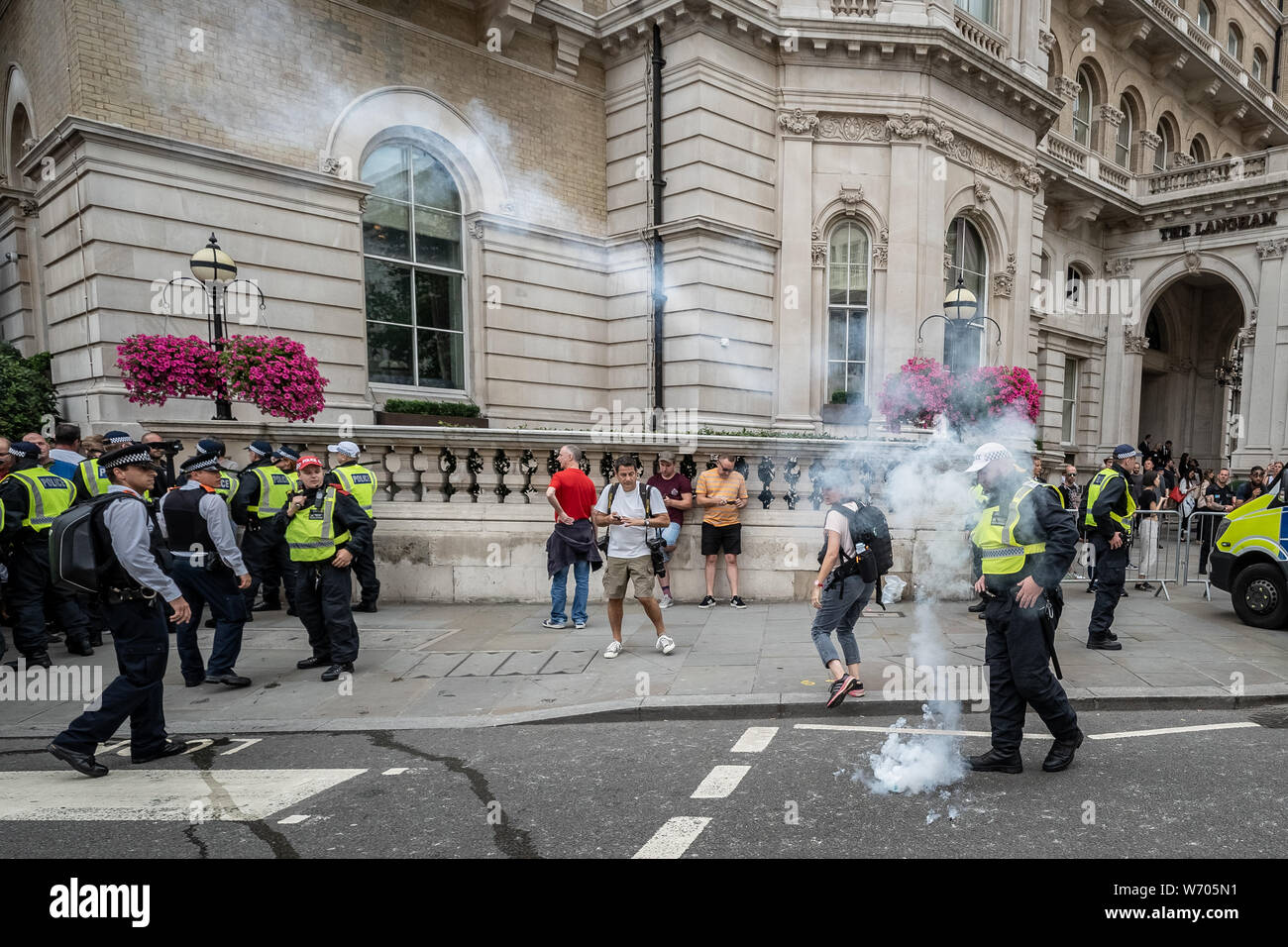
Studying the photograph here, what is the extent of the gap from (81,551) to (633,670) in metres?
4.18

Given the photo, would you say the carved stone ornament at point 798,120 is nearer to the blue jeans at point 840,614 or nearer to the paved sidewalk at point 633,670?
the paved sidewalk at point 633,670

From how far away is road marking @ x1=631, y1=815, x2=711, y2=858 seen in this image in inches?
138

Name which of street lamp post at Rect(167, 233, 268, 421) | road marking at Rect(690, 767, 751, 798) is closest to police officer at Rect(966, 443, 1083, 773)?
road marking at Rect(690, 767, 751, 798)

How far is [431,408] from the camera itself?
13719 millimetres

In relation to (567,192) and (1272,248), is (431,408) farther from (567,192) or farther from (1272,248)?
(1272,248)

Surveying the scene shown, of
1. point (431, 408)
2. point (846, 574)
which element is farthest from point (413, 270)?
point (846, 574)

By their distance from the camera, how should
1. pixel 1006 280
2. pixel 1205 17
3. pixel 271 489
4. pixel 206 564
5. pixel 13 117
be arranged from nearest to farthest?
pixel 206 564 → pixel 271 489 → pixel 13 117 → pixel 1006 280 → pixel 1205 17

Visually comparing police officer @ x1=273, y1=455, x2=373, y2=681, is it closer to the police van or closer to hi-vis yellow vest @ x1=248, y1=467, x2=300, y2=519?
hi-vis yellow vest @ x1=248, y1=467, x2=300, y2=519

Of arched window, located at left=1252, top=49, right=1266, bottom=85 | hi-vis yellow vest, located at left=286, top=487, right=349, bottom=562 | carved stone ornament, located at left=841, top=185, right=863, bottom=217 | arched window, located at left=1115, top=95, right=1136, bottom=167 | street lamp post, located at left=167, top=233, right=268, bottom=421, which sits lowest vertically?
hi-vis yellow vest, located at left=286, top=487, right=349, bottom=562

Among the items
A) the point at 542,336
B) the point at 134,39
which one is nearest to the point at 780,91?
the point at 542,336

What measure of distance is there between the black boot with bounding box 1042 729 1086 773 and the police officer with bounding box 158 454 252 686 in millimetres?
5944

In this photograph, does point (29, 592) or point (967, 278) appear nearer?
point (29, 592)

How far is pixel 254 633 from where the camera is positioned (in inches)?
323
